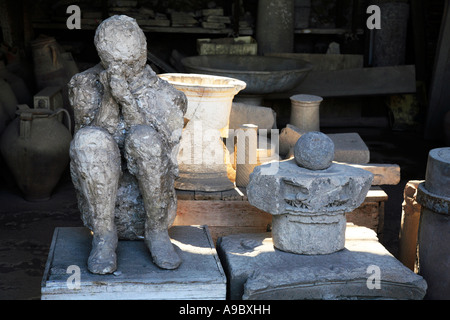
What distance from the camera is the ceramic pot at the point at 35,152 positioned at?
20.3 feet

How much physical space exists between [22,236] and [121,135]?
2268mm

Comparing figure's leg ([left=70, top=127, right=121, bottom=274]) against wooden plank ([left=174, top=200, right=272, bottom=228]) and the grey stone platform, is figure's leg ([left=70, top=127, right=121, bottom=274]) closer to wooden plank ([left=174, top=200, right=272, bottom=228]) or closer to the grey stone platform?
the grey stone platform

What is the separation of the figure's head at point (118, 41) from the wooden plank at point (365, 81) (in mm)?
5420

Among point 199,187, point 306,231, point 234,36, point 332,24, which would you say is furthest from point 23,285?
point 332,24

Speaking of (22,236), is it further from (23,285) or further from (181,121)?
(181,121)

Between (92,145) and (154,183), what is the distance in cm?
38

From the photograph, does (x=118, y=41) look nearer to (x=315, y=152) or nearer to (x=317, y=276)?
(x=315, y=152)

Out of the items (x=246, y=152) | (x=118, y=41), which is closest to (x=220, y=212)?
(x=246, y=152)

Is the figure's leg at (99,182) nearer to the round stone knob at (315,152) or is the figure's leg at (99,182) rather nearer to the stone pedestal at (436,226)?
the round stone knob at (315,152)

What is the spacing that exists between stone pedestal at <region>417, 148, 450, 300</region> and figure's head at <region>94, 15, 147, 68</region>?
1.80m

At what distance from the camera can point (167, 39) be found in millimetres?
9352

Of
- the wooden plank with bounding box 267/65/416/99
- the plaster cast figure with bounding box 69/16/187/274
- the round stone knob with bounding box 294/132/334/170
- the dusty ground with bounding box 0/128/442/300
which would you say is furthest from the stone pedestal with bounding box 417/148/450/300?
the wooden plank with bounding box 267/65/416/99

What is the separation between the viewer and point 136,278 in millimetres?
3268

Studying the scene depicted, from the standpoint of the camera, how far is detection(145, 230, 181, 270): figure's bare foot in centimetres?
339
